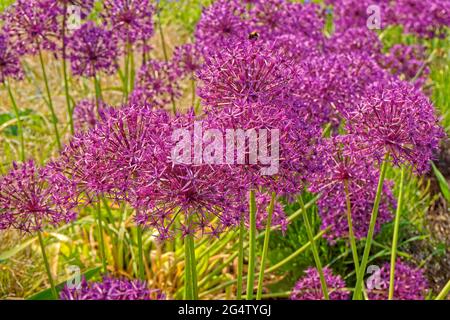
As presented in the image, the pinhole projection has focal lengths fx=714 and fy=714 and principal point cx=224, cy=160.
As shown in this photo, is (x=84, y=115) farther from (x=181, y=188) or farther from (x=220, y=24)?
(x=181, y=188)

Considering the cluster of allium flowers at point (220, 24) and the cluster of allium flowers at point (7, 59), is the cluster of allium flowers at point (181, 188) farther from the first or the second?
the cluster of allium flowers at point (7, 59)

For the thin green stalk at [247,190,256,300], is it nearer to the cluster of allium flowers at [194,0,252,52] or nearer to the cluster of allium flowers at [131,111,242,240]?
the cluster of allium flowers at [131,111,242,240]


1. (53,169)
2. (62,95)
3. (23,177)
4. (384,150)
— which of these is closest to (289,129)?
(384,150)

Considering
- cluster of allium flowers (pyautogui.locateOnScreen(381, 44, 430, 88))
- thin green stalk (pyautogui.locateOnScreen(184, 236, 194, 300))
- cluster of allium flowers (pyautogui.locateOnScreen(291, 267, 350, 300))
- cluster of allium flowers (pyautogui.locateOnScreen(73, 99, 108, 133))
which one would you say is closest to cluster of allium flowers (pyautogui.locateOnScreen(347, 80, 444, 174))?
thin green stalk (pyautogui.locateOnScreen(184, 236, 194, 300))

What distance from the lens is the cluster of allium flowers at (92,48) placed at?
376 cm

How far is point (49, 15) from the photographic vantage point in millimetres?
3527

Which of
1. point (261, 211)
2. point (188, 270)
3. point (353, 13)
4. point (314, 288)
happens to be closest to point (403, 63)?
point (353, 13)

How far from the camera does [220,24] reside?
3547mm

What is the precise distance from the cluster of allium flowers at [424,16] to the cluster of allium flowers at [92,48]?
2284 mm

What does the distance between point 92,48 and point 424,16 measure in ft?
7.95

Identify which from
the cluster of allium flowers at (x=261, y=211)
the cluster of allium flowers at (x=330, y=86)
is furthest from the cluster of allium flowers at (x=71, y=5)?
the cluster of allium flowers at (x=261, y=211)

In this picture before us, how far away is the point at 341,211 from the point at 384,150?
1.13m

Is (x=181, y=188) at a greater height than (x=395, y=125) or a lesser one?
lesser

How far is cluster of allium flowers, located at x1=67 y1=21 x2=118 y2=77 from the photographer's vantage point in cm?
376
